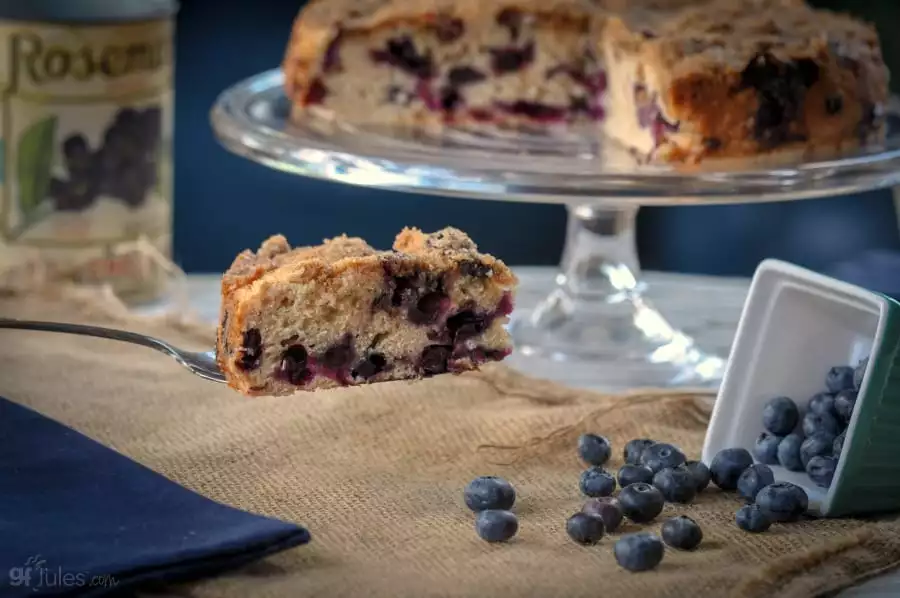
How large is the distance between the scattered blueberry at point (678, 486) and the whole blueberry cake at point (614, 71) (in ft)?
1.89

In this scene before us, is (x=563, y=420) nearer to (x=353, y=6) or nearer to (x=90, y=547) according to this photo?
(x=90, y=547)

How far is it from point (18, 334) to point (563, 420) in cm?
80

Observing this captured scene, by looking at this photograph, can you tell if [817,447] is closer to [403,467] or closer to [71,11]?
[403,467]

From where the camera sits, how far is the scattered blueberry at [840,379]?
4.93 ft

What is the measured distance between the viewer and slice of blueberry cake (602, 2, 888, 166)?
190 centimetres

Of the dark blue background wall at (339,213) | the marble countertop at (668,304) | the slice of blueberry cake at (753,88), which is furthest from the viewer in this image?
the dark blue background wall at (339,213)

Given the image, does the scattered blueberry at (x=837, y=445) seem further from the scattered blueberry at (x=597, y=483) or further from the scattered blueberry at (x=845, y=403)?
the scattered blueberry at (x=597, y=483)

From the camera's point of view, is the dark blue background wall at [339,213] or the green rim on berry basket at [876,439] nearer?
the green rim on berry basket at [876,439]

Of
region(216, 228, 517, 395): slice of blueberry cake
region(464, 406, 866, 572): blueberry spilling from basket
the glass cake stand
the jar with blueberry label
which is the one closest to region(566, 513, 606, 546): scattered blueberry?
region(464, 406, 866, 572): blueberry spilling from basket

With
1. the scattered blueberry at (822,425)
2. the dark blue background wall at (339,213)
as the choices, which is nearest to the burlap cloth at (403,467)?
the scattered blueberry at (822,425)

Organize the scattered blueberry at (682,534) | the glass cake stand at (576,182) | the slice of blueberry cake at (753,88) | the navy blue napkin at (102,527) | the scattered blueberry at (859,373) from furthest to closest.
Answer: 1. the slice of blueberry cake at (753,88)
2. the glass cake stand at (576,182)
3. the scattered blueberry at (859,373)
4. the scattered blueberry at (682,534)
5. the navy blue napkin at (102,527)

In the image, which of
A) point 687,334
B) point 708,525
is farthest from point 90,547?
point 687,334

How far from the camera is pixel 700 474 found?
1482mm

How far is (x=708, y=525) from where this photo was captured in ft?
4.61
